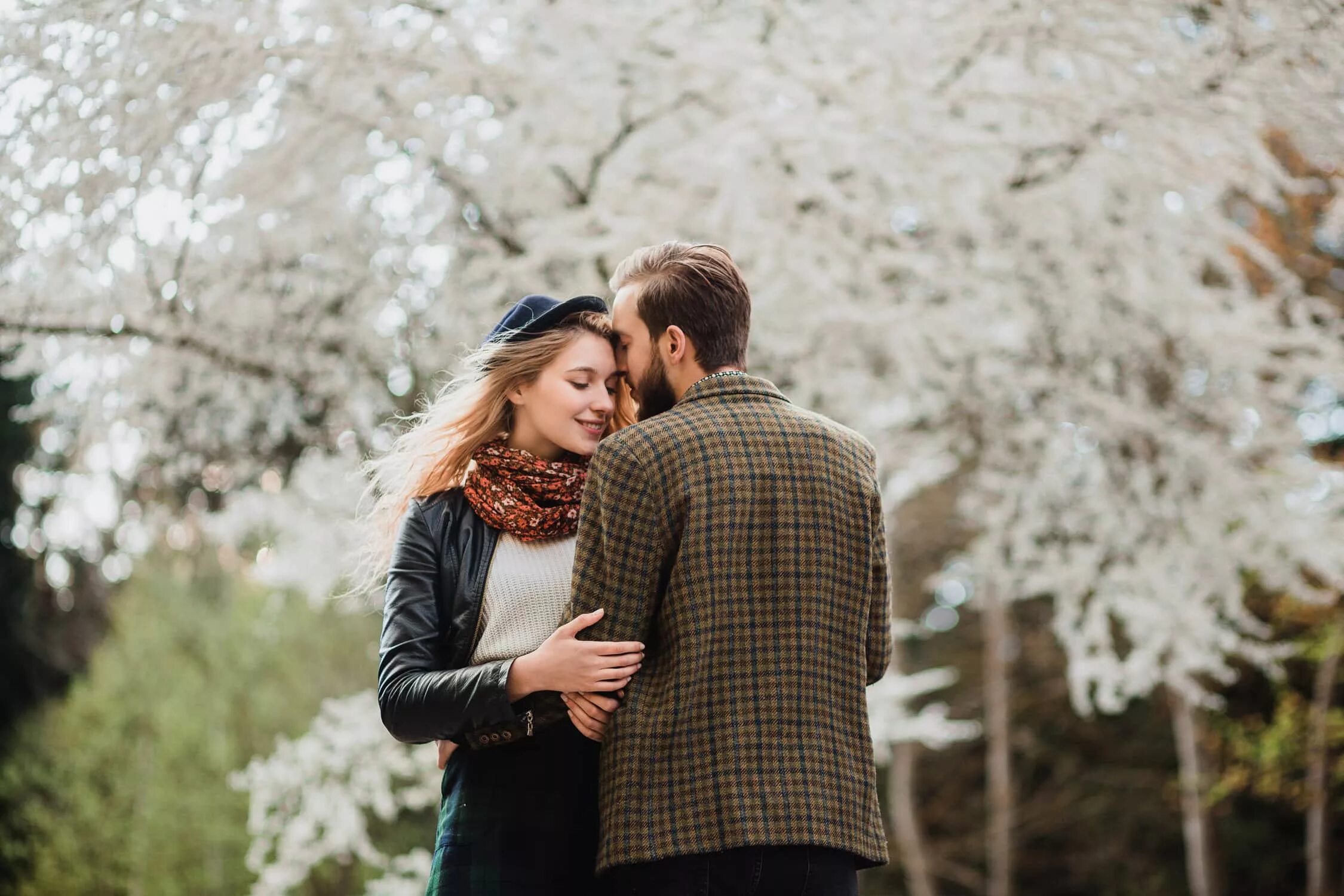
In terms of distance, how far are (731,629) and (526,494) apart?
0.52 meters

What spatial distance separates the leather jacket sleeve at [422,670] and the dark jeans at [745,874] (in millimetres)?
325

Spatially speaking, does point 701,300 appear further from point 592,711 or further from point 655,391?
point 592,711

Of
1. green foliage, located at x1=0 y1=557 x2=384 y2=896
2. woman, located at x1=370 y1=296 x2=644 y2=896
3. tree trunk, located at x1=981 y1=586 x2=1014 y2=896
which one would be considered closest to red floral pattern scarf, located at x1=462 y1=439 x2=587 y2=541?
woman, located at x1=370 y1=296 x2=644 y2=896

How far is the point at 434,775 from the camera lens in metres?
4.47

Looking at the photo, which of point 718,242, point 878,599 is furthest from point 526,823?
point 718,242

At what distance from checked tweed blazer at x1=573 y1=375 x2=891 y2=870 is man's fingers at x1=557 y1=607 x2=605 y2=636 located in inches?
0.5

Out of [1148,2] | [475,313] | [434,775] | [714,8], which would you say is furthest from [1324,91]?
[434,775]

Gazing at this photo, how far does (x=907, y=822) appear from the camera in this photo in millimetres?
11250

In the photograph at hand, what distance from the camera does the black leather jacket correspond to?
173 cm

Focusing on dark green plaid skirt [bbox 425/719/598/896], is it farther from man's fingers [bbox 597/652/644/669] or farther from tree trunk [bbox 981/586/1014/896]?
tree trunk [bbox 981/586/1014/896]

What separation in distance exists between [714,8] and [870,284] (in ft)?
3.31

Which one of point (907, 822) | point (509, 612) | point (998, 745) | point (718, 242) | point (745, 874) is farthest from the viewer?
point (998, 745)

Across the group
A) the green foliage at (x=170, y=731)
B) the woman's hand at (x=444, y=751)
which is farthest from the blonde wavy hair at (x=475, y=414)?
the green foliage at (x=170, y=731)

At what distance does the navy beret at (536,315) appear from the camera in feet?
6.86
